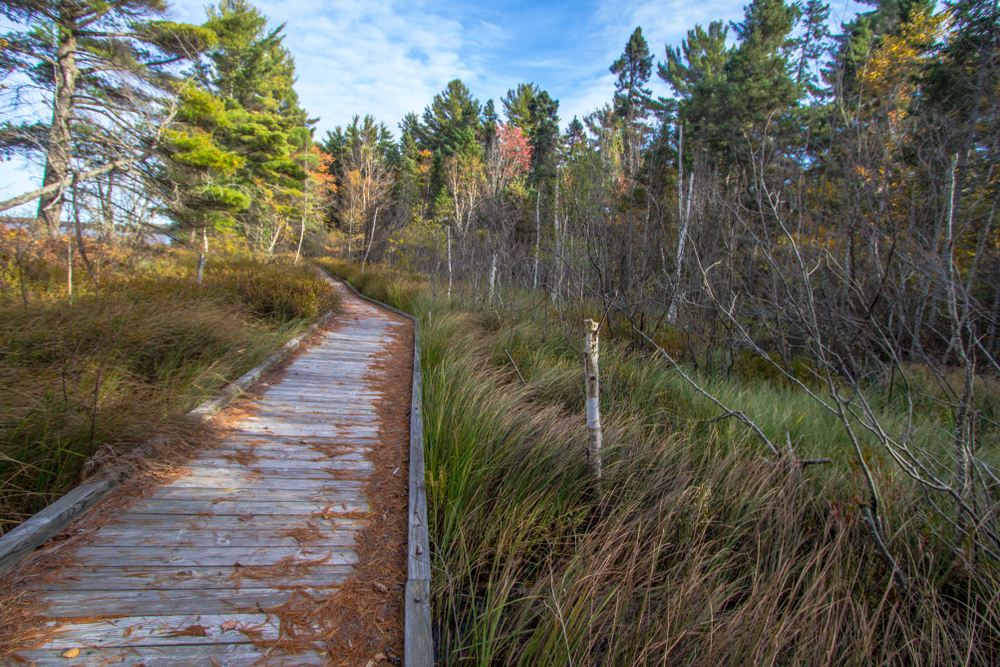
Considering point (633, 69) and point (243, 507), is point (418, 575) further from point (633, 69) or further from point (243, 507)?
point (633, 69)

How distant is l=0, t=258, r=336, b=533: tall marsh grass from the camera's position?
94.0 inches

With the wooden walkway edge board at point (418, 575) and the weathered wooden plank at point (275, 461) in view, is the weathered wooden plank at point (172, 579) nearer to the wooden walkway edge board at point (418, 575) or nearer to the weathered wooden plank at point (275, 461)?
the wooden walkway edge board at point (418, 575)

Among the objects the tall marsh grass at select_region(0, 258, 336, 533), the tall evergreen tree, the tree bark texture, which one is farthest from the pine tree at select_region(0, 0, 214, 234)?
the tall evergreen tree

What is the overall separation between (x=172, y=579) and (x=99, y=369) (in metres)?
1.42

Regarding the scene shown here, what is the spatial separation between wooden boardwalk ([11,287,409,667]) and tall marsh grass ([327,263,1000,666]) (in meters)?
0.60

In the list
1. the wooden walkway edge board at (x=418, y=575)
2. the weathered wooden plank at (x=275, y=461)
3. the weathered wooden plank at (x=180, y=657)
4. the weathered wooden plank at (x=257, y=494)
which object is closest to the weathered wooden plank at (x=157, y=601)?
the weathered wooden plank at (x=180, y=657)

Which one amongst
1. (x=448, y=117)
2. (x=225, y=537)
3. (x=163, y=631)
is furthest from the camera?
(x=448, y=117)

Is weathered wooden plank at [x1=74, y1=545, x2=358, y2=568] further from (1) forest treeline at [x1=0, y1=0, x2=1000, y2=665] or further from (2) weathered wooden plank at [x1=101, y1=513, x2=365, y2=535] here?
(1) forest treeline at [x1=0, y1=0, x2=1000, y2=665]

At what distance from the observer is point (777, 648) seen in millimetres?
1502

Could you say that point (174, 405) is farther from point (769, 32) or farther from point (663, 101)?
point (663, 101)

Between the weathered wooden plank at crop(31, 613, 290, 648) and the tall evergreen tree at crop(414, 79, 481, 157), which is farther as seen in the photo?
the tall evergreen tree at crop(414, 79, 481, 157)

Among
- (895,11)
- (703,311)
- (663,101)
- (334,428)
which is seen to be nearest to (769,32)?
(895,11)

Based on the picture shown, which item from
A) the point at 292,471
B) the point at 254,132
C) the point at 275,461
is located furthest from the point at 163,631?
the point at 254,132

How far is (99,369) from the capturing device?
250 cm
